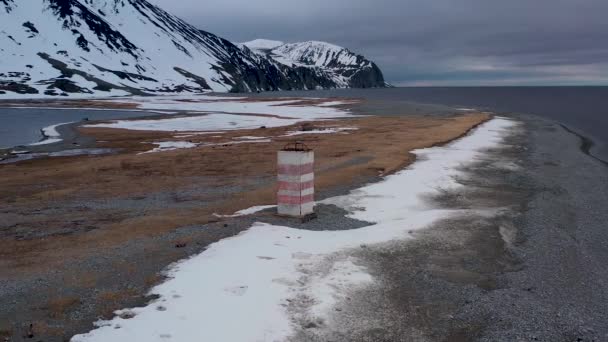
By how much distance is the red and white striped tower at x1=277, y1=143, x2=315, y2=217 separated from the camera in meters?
16.2

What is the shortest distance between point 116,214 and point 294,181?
249 inches

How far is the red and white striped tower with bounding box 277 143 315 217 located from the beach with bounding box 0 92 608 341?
→ 78 centimetres

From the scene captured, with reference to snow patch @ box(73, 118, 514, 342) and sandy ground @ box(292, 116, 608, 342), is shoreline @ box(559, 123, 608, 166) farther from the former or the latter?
snow patch @ box(73, 118, 514, 342)

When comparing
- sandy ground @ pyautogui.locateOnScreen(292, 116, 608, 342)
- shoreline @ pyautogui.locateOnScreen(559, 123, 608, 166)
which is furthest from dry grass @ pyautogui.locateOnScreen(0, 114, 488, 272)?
shoreline @ pyautogui.locateOnScreen(559, 123, 608, 166)

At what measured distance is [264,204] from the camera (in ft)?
62.6

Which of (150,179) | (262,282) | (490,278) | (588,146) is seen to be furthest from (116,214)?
(588,146)

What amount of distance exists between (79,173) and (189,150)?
10906 mm

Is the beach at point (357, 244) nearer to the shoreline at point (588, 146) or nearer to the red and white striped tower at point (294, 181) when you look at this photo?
the red and white striped tower at point (294, 181)

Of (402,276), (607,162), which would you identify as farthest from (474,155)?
(402,276)

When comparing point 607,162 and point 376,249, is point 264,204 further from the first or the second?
point 607,162

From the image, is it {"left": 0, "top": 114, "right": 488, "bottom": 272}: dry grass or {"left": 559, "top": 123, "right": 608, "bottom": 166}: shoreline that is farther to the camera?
{"left": 559, "top": 123, "right": 608, "bottom": 166}: shoreline

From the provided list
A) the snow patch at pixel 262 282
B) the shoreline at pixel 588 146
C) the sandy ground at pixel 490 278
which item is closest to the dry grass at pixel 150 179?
the snow patch at pixel 262 282

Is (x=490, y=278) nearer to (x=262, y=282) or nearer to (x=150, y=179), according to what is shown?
(x=262, y=282)

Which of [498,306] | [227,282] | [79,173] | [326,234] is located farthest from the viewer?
[79,173]
